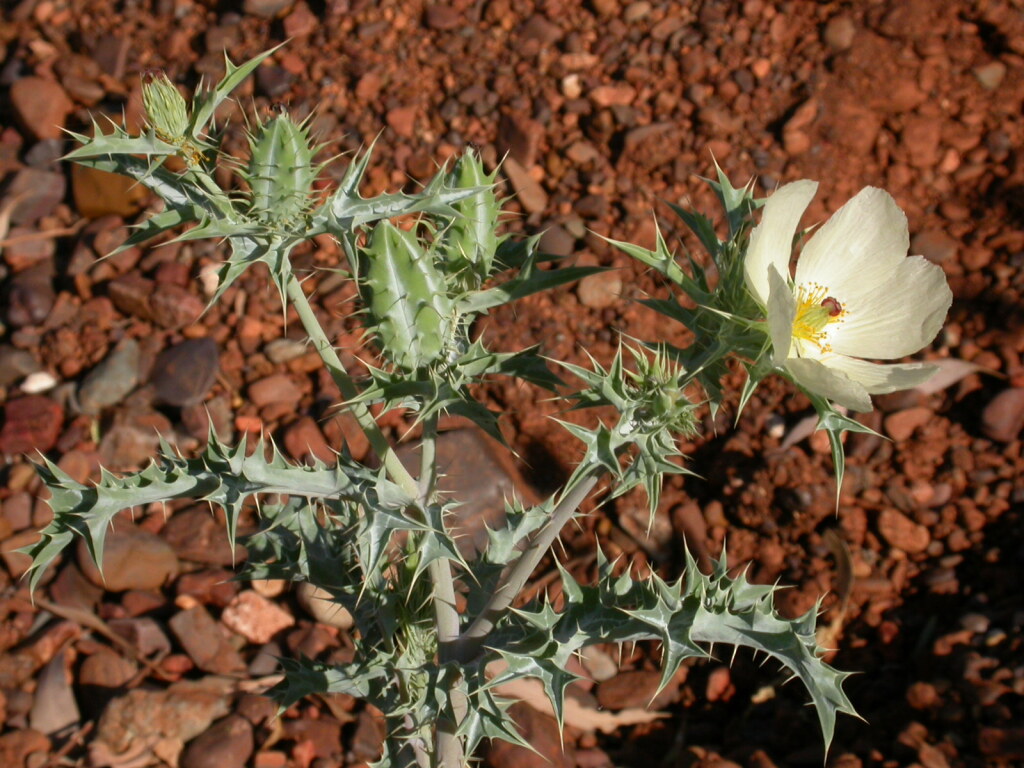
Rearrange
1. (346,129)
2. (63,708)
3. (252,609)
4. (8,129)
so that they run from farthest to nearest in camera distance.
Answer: (8,129)
(346,129)
(252,609)
(63,708)

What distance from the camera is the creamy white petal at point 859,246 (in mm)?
1551

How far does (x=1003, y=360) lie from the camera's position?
2.95 m

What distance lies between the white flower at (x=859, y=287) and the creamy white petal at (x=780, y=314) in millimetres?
124

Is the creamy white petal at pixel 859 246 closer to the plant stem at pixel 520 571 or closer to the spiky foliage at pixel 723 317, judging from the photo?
the spiky foliage at pixel 723 317

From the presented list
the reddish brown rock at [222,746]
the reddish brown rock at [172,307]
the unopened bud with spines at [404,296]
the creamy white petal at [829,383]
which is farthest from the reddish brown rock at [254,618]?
the creamy white petal at [829,383]

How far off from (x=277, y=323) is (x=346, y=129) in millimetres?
782

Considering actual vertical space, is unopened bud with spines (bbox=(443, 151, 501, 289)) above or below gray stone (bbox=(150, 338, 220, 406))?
above

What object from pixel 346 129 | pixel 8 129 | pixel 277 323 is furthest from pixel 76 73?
pixel 277 323

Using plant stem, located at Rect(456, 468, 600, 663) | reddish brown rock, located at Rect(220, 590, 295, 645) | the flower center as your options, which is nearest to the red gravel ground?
reddish brown rock, located at Rect(220, 590, 295, 645)

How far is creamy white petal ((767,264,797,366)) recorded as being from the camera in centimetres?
125

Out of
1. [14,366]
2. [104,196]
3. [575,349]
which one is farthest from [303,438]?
[104,196]

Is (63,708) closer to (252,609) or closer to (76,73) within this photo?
(252,609)

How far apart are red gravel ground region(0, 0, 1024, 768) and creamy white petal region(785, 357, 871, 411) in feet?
4.42

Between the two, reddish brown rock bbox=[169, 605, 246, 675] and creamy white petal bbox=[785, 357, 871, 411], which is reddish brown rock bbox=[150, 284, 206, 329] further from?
creamy white petal bbox=[785, 357, 871, 411]
